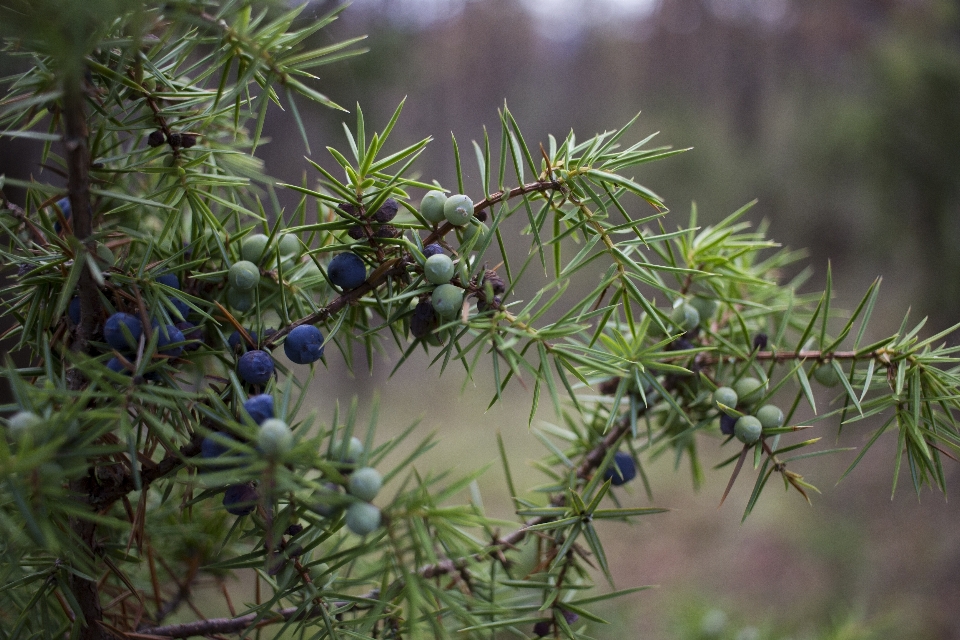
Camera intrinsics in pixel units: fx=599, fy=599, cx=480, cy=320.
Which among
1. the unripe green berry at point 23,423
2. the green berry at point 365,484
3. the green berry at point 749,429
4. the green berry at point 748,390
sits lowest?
the green berry at point 749,429

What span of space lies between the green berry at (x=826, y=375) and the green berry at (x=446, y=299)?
0.80 feet

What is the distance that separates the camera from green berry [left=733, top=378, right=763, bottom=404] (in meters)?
0.36

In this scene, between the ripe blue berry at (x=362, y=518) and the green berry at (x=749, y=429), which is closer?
the ripe blue berry at (x=362, y=518)

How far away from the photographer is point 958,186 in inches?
62.8

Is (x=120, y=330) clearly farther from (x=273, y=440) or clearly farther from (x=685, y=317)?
(x=685, y=317)

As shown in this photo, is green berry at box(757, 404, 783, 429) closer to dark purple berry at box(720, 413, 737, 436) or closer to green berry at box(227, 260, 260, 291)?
dark purple berry at box(720, 413, 737, 436)

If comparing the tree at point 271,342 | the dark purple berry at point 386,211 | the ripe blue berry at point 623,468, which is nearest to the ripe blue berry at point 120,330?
the tree at point 271,342

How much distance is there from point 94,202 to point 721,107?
2.96 metres

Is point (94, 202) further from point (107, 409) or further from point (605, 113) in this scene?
point (605, 113)

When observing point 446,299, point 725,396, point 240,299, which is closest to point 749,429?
point 725,396

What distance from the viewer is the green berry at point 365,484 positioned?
0.22 m

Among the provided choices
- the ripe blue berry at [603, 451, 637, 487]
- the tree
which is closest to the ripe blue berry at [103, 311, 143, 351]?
the tree

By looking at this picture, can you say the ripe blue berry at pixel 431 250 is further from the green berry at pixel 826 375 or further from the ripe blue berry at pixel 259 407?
the green berry at pixel 826 375

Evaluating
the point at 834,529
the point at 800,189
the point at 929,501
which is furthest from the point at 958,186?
the point at 834,529
